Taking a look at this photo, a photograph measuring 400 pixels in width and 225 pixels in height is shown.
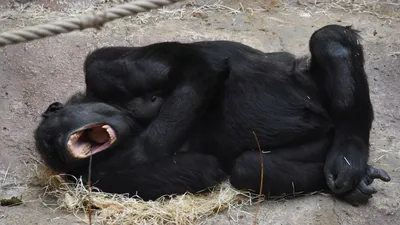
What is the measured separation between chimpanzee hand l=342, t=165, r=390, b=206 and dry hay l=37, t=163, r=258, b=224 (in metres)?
0.49

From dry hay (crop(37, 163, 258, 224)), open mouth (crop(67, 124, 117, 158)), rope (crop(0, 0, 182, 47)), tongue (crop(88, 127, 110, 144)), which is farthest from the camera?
tongue (crop(88, 127, 110, 144))

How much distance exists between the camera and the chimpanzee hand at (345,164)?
3.54 meters

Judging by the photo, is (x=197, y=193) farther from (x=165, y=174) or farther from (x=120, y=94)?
(x=120, y=94)

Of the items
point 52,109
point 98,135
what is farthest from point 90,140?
point 52,109

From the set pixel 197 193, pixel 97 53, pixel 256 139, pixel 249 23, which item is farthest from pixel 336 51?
pixel 249 23

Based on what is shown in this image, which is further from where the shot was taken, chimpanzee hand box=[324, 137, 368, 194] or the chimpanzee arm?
the chimpanzee arm

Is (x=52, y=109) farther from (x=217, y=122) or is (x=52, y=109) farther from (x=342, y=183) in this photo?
(x=342, y=183)

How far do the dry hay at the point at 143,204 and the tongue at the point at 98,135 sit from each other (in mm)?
252

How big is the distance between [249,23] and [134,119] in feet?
7.26

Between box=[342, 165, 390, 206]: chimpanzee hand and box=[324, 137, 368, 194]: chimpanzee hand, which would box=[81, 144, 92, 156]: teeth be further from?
box=[342, 165, 390, 206]: chimpanzee hand

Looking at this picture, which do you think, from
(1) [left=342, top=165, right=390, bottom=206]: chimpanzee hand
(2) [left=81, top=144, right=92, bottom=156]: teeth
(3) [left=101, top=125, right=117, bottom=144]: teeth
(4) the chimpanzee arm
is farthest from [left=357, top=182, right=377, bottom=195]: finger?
(2) [left=81, top=144, right=92, bottom=156]: teeth

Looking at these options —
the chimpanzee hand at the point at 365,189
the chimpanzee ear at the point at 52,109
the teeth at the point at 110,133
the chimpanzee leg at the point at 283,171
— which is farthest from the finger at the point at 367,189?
the chimpanzee ear at the point at 52,109

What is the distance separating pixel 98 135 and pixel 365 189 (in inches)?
55.4

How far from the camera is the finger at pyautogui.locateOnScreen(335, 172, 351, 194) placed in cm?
352
